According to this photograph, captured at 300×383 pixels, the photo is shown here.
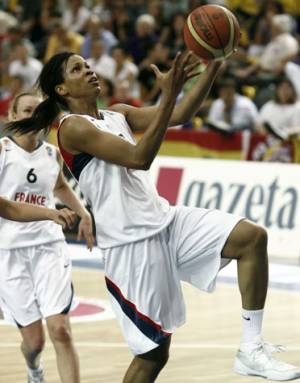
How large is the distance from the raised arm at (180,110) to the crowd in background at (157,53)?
763cm

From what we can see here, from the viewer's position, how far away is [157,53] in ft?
55.1

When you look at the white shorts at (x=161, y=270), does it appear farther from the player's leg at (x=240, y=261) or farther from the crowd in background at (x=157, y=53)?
the crowd in background at (x=157, y=53)

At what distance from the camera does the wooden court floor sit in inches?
300

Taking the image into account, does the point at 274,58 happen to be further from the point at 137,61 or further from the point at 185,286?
the point at 185,286

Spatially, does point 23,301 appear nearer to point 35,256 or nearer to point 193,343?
point 35,256

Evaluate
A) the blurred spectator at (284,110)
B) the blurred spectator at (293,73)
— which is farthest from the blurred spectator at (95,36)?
the blurred spectator at (284,110)

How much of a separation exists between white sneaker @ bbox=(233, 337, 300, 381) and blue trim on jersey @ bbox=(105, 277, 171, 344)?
1.28 feet

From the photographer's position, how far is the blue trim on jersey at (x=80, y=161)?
5.95 m

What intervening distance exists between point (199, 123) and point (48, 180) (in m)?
8.68

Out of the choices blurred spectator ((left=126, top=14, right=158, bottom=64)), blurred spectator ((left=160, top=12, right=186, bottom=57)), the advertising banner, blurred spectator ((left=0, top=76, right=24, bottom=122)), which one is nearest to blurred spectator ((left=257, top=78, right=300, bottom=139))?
the advertising banner

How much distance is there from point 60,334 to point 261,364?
4.25 feet

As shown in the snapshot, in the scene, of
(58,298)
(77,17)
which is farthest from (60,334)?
(77,17)

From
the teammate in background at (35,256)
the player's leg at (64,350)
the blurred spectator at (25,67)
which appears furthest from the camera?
the blurred spectator at (25,67)

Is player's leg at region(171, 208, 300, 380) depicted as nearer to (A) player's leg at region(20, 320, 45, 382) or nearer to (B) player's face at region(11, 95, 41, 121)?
(A) player's leg at region(20, 320, 45, 382)
